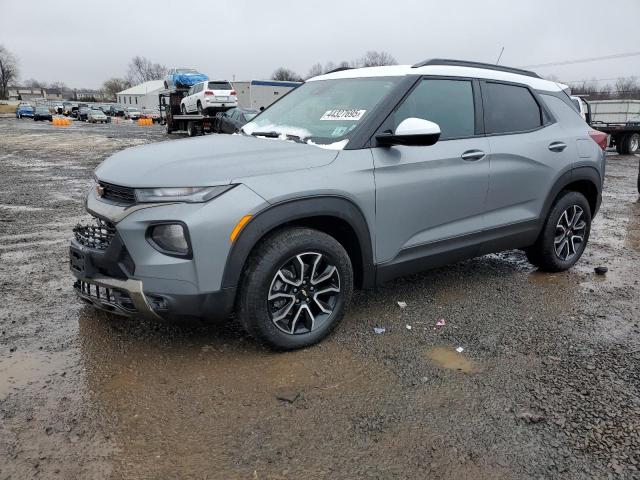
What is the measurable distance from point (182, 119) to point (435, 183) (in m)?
24.2

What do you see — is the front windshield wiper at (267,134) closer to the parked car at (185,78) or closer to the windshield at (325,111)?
the windshield at (325,111)

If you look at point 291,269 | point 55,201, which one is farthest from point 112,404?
point 55,201

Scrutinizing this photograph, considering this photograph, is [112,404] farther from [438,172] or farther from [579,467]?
[438,172]

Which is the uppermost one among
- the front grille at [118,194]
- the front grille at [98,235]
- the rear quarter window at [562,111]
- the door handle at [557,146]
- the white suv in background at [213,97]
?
the white suv in background at [213,97]

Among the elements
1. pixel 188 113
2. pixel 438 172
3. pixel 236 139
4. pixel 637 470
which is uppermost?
pixel 188 113

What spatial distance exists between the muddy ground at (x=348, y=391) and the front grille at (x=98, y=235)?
729mm

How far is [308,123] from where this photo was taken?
3842mm

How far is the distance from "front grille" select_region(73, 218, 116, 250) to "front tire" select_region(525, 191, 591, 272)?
12.2 ft

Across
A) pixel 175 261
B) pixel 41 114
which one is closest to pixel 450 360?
pixel 175 261

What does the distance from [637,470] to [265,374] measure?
195 centimetres

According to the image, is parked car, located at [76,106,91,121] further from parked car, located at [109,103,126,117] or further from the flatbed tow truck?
the flatbed tow truck

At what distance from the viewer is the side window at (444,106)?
368cm

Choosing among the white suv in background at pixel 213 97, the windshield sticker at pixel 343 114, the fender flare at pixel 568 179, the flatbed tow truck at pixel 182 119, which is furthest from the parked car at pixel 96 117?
the fender flare at pixel 568 179

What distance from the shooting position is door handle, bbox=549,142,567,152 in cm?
452
